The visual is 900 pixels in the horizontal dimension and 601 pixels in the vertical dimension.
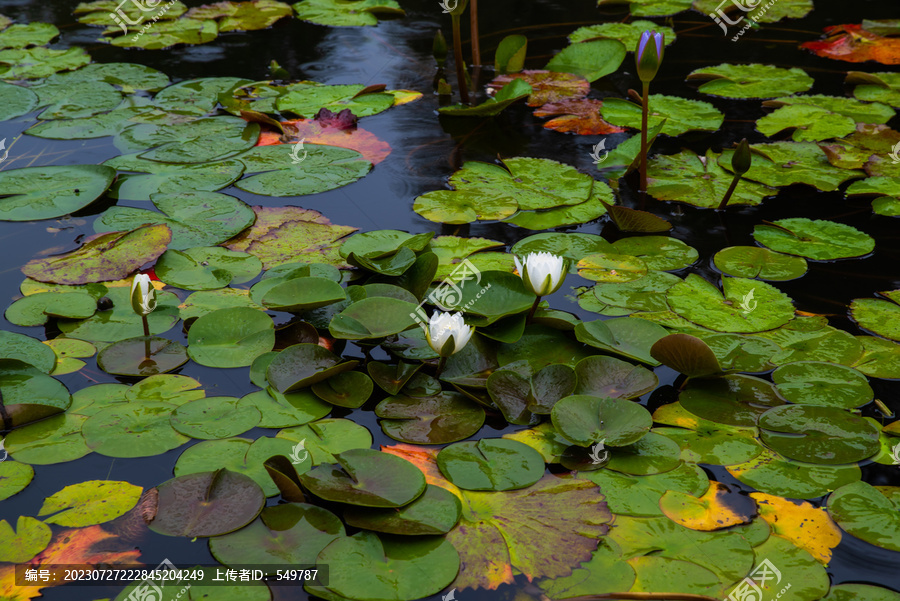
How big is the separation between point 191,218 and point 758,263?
210 cm

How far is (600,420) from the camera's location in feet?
5.59

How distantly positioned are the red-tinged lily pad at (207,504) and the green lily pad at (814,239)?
2013 millimetres

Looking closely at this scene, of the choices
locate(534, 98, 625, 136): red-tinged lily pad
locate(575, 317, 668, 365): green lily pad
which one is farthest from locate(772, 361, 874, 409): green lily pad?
locate(534, 98, 625, 136): red-tinged lily pad

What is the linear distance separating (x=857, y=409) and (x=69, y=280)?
2.43 m

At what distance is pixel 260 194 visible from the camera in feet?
9.05

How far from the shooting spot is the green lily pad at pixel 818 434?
1655 mm

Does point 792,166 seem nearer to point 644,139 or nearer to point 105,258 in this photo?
point 644,139

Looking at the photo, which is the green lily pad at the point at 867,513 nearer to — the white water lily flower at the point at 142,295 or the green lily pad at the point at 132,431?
the green lily pad at the point at 132,431

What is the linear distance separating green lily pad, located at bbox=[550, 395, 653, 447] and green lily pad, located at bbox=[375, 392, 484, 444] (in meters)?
0.23

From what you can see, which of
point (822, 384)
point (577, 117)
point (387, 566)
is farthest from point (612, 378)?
point (577, 117)

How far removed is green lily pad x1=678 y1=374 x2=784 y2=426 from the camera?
5.84 feet

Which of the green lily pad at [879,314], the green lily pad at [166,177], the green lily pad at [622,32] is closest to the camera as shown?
the green lily pad at [879,314]

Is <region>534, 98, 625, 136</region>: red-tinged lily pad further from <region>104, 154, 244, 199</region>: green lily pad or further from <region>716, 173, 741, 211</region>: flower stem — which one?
<region>104, 154, 244, 199</region>: green lily pad

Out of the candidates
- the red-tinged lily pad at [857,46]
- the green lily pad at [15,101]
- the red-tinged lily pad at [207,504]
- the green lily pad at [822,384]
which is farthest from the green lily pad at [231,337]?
the red-tinged lily pad at [857,46]
